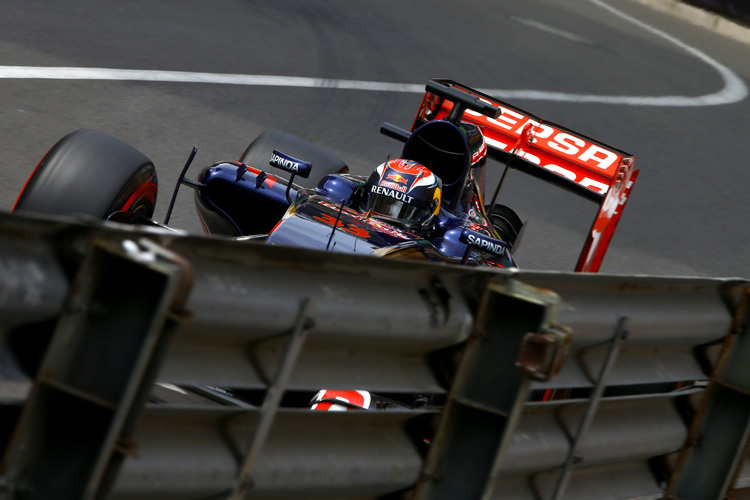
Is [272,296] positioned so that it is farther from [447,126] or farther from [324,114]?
[324,114]

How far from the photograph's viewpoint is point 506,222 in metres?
7.40

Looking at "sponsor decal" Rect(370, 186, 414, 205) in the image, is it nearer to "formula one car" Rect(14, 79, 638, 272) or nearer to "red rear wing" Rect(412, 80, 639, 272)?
"formula one car" Rect(14, 79, 638, 272)

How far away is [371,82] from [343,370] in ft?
28.2

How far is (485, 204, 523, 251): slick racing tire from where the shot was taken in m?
7.29

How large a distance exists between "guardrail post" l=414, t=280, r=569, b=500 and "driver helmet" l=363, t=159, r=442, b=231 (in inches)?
98.4

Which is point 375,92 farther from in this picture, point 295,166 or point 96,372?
point 96,372

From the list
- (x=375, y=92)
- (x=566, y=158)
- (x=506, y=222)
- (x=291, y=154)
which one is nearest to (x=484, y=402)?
(x=291, y=154)

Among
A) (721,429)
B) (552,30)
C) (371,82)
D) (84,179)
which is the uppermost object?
(552,30)

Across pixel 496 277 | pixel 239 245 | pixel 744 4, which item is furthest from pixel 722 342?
pixel 744 4

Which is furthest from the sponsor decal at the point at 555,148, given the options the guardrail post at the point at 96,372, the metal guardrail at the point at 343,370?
the guardrail post at the point at 96,372

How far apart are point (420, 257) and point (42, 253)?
3006 millimetres

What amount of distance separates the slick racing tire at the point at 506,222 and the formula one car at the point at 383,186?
23 centimetres

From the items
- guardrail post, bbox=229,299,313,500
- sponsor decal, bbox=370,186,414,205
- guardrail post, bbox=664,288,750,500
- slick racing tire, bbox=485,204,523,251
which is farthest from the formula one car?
guardrail post, bbox=229,299,313,500

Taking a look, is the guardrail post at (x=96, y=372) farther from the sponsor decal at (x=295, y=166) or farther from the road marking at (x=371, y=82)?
the road marking at (x=371, y=82)
